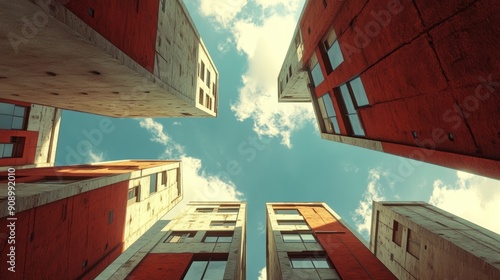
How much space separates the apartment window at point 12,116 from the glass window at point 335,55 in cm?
2606

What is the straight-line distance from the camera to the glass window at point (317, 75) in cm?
1764

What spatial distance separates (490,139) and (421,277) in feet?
69.4

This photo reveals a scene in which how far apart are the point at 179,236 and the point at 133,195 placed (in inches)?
228

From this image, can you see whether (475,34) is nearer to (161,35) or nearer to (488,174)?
(488,174)

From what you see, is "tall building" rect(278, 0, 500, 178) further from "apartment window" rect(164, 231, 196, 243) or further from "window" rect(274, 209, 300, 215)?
"window" rect(274, 209, 300, 215)

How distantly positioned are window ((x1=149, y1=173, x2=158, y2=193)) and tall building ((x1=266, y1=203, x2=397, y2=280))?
13.1 metres

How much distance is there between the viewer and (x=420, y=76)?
775 centimetres

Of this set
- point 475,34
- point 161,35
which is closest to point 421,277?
point 475,34

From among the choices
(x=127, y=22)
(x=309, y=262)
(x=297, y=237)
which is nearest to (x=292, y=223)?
(x=297, y=237)

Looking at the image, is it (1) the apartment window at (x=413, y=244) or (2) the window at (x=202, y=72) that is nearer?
(1) the apartment window at (x=413, y=244)

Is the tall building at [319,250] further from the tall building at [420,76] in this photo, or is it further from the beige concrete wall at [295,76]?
the beige concrete wall at [295,76]

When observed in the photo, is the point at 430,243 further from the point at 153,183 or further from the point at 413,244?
the point at 153,183

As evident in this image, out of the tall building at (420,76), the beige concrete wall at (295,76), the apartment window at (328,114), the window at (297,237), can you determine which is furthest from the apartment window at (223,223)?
the beige concrete wall at (295,76)

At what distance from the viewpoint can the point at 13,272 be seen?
941 centimetres
